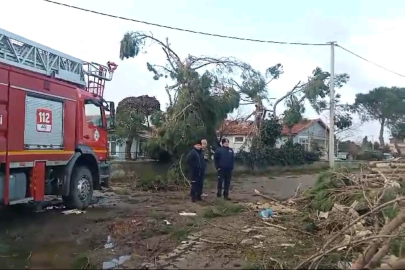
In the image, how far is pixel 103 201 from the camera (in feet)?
41.0

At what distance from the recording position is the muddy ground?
6.10 metres

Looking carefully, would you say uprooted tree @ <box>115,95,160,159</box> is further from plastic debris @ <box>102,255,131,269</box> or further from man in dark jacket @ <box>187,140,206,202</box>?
plastic debris @ <box>102,255,131,269</box>

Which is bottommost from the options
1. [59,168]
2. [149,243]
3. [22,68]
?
[149,243]

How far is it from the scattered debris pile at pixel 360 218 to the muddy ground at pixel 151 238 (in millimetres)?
480

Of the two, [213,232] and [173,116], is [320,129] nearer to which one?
[173,116]

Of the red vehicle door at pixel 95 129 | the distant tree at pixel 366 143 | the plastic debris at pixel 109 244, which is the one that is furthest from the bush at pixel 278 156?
the plastic debris at pixel 109 244

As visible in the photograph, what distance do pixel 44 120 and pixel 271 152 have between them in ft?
59.7

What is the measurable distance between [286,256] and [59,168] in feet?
18.5

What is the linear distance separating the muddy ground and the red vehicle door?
1384mm

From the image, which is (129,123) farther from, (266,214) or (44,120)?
(266,214)

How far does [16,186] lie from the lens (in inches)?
336

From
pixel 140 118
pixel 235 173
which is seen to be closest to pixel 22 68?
pixel 140 118

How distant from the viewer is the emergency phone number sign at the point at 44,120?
9.15 m

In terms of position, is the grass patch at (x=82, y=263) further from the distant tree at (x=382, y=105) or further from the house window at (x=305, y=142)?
the distant tree at (x=382, y=105)
